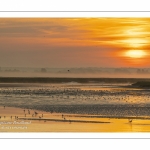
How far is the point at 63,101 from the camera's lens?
454 cm

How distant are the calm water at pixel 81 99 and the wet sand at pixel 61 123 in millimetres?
44

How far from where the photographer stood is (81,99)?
14.9 feet

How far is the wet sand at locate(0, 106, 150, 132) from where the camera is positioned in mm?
4535

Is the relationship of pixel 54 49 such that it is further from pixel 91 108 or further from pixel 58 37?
pixel 91 108

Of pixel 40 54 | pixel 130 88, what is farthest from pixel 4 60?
pixel 130 88

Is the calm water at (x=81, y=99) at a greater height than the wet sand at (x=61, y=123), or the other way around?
the calm water at (x=81, y=99)

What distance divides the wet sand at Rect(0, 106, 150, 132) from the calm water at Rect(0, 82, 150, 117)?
0.15 ft

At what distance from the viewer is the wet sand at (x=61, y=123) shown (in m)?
4.54

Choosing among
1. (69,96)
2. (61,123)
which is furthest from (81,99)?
(61,123)

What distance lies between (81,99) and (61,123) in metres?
0.24

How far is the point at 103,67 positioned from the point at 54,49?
398 mm

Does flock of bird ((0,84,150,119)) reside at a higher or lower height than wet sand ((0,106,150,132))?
higher

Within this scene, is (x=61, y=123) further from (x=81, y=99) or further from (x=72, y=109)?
(x=81, y=99)
